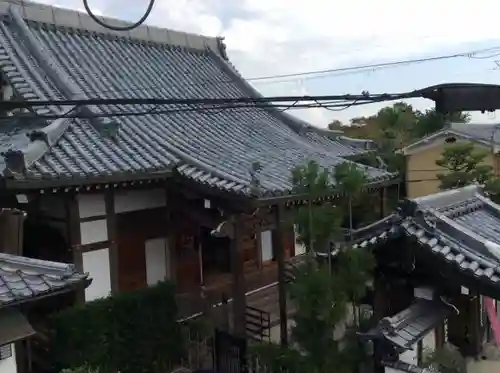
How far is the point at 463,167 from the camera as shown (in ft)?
71.9

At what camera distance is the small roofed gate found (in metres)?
9.66

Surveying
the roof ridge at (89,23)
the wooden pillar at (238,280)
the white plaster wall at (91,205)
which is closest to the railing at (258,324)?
the wooden pillar at (238,280)

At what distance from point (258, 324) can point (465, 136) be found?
18.8 m

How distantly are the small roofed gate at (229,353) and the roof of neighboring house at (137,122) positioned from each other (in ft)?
9.20

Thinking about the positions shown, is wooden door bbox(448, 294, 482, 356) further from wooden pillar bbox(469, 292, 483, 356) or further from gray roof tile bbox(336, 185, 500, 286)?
gray roof tile bbox(336, 185, 500, 286)

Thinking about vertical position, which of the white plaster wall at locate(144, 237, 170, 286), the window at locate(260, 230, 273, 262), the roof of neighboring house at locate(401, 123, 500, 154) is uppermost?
the roof of neighboring house at locate(401, 123, 500, 154)

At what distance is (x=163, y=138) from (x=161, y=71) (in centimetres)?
411

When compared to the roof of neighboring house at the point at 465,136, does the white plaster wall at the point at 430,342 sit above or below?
below

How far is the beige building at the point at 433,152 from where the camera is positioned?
1027 inches

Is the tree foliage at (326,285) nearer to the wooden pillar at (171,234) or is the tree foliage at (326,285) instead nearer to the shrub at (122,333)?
the shrub at (122,333)

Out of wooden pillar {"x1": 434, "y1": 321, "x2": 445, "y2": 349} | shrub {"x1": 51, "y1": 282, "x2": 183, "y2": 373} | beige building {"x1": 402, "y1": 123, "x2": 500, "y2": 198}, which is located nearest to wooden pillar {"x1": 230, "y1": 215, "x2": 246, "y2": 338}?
shrub {"x1": 51, "y1": 282, "x2": 183, "y2": 373}

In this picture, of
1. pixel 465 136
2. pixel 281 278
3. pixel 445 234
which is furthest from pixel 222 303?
pixel 465 136

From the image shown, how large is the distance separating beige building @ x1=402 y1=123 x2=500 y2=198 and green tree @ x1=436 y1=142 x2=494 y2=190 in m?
3.77

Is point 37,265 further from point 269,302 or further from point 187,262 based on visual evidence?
point 269,302
